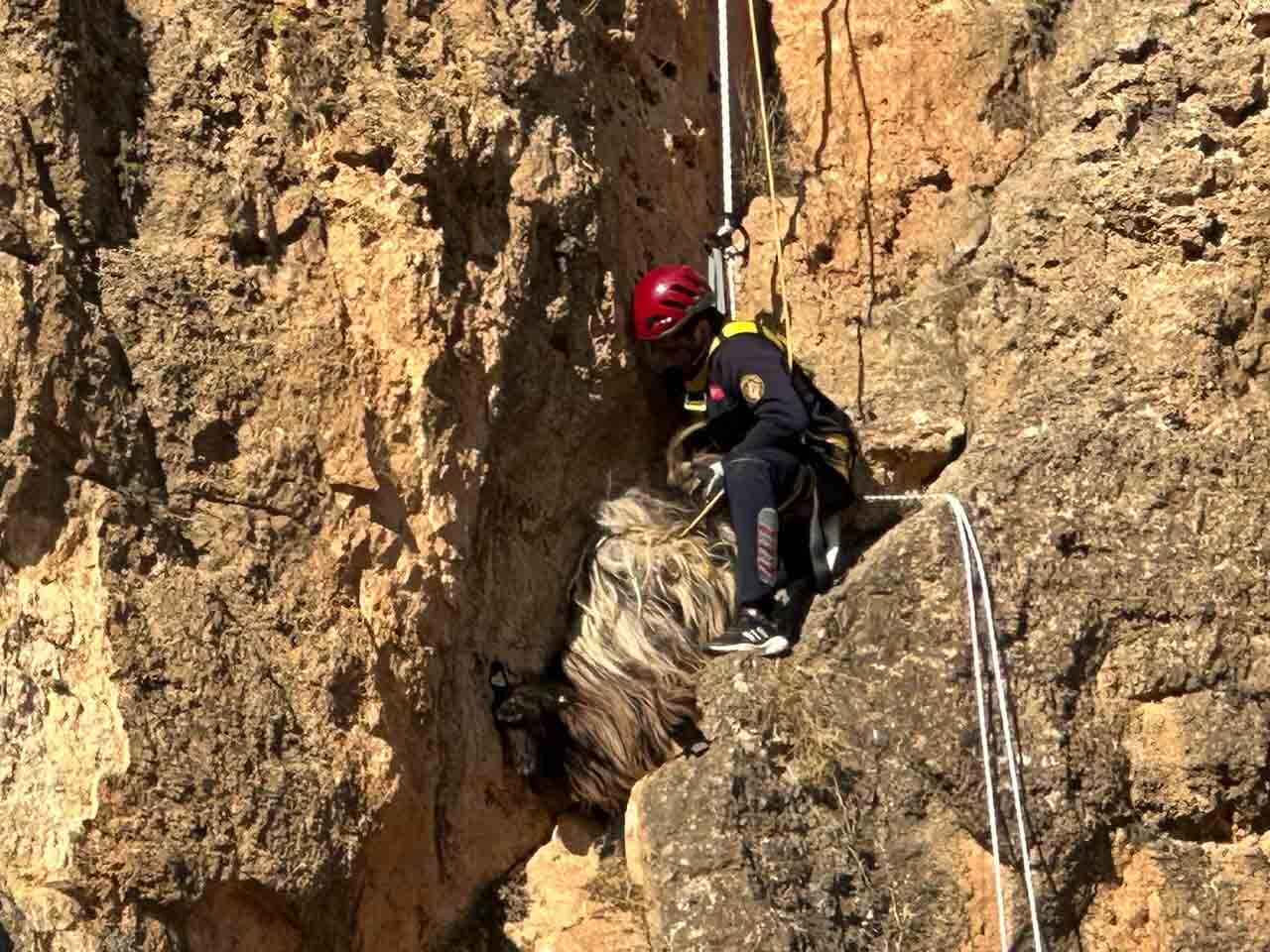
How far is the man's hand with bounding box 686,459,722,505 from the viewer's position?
6.27 m

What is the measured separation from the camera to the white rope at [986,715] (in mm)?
5641

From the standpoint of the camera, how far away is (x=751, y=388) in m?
6.27

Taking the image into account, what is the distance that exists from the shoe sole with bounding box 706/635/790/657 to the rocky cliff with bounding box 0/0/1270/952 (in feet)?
0.19

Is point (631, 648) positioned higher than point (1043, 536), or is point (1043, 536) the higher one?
point (1043, 536)

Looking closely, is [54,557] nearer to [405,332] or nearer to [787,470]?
[405,332]

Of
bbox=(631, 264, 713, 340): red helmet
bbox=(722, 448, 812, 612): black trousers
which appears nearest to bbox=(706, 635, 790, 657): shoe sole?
bbox=(722, 448, 812, 612): black trousers

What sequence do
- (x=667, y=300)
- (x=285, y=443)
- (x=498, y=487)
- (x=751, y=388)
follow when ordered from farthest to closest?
1. (x=667, y=300)
2. (x=751, y=388)
3. (x=498, y=487)
4. (x=285, y=443)

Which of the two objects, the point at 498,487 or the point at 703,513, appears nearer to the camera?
the point at 498,487

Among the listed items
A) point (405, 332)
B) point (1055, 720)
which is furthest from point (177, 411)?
point (1055, 720)

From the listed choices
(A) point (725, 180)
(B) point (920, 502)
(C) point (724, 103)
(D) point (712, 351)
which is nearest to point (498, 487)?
(D) point (712, 351)

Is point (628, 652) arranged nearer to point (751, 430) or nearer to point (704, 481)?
point (704, 481)

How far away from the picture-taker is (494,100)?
20.1 ft

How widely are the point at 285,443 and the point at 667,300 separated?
151cm

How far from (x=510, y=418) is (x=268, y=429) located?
88 centimetres
